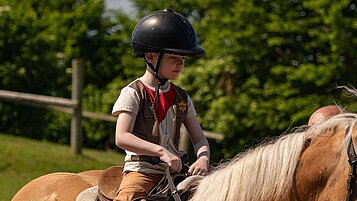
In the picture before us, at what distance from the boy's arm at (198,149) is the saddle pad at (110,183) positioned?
45 cm

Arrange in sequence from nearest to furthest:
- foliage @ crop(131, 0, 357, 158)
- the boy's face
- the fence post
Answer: the boy's face
the fence post
foliage @ crop(131, 0, 357, 158)

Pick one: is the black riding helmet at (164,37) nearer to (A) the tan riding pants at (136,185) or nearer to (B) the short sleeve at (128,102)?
(B) the short sleeve at (128,102)

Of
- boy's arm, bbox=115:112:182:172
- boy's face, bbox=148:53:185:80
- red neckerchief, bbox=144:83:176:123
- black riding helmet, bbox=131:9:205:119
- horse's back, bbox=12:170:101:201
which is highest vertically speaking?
black riding helmet, bbox=131:9:205:119

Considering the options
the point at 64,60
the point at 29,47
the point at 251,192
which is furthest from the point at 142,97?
the point at 64,60

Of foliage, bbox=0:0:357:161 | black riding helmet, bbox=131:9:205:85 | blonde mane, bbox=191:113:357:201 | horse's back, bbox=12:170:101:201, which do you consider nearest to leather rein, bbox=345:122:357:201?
blonde mane, bbox=191:113:357:201

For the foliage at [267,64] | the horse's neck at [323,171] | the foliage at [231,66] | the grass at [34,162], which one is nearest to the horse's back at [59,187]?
the horse's neck at [323,171]

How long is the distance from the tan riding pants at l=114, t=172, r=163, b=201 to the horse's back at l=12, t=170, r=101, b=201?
87 cm

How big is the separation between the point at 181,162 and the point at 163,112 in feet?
0.97

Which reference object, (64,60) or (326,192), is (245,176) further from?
(64,60)

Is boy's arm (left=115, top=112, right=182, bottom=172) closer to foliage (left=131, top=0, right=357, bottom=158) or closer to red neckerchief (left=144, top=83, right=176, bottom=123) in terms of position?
red neckerchief (left=144, top=83, right=176, bottom=123)

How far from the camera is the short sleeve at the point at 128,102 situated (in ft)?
13.8

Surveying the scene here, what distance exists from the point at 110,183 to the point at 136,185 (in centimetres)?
33

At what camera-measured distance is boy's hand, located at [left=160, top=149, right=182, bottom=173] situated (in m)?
4.05

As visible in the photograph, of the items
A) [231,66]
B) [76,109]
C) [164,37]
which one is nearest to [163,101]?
[164,37]
